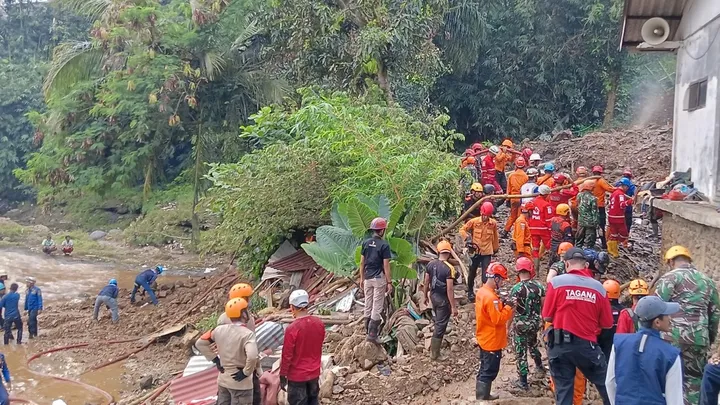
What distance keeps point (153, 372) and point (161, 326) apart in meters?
2.81

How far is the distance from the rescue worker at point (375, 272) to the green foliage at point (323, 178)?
2.01 meters

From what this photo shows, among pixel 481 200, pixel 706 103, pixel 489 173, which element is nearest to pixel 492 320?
pixel 706 103

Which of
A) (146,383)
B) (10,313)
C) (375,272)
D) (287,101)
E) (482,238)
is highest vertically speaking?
(287,101)

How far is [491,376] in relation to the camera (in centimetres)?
688

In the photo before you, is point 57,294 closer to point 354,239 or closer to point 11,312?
point 11,312

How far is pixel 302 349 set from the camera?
6488 mm

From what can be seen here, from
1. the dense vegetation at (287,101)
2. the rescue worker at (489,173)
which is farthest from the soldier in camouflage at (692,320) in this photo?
the rescue worker at (489,173)

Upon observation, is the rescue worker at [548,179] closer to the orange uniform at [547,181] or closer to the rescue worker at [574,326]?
the orange uniform at [547,181]

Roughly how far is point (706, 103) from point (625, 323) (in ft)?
14.8

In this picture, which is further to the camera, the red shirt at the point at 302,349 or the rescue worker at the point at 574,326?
the red shirt at the point at 302,349

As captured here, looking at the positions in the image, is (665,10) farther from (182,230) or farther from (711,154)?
(182,230)

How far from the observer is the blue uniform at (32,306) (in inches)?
548

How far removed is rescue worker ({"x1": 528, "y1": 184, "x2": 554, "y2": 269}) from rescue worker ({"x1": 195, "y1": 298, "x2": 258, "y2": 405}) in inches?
216

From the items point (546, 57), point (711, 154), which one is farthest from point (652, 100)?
point (711, 154)
